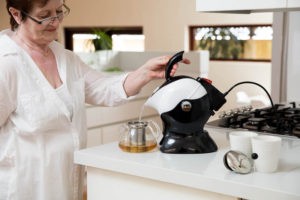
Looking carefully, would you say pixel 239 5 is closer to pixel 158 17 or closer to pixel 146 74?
pixel 146 74

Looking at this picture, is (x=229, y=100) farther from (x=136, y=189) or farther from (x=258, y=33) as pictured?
(x=136, y=189)

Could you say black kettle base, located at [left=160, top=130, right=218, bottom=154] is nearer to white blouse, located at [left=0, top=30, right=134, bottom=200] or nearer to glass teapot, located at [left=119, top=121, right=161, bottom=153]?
glass teapot, located at [left=119, top=121, right=161, bottom=153]

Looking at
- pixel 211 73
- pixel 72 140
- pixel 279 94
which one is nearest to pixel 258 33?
pixel 211 73

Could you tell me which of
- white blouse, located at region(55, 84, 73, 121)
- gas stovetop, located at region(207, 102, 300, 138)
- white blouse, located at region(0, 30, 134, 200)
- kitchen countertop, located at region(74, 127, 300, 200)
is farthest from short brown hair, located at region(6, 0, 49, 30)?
gas stovetop, located at region(207, 102, 300, 138)

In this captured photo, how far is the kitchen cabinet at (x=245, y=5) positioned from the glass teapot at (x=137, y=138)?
1.55 feet

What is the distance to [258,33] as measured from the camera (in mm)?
6367

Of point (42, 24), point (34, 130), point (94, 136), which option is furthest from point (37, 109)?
point (94, 136)

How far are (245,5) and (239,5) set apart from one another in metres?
0.02

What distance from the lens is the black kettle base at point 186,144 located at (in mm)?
1364

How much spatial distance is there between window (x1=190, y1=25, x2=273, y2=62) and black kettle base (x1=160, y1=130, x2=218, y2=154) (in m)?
5.02

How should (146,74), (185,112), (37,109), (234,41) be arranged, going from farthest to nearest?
(234,41) → (146,74) → (37,109) → (185,112)

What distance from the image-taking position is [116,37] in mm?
7715

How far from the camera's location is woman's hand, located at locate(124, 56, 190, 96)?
1.57 m

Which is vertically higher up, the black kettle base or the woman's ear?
the woman's ear
